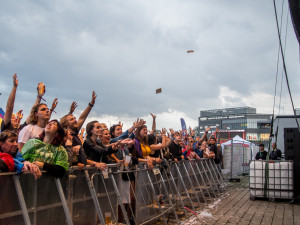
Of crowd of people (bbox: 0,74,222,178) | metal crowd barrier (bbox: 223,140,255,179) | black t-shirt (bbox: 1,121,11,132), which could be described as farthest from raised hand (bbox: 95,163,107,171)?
metal crowd barrier (bbox: 223,140,255,179)

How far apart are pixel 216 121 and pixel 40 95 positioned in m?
144

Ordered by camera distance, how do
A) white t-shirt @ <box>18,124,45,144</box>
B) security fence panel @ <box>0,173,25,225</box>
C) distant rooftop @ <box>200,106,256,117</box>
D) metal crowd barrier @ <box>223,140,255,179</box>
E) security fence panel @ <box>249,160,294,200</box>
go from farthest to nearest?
distant rooftop @ <box>200,106,256,117</box>
metal crowd barrier @ <box>223,140,255,179</box>
security fence panel @ <box>249,160,294,200</box>
white t-shirt @ <box>18,124,45,144</box>
security fence panel @ <box>0,173,25,225</box>

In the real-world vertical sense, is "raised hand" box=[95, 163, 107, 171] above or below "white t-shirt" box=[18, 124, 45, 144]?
below

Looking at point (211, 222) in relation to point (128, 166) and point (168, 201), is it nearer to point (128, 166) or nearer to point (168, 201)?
point (168, 201)

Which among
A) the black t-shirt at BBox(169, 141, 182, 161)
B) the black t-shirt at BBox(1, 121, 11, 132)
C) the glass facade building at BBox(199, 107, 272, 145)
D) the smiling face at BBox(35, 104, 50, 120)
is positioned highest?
the glass facade building at BBox(199, 107, 272, 145)

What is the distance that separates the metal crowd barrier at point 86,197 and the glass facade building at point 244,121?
113 meters

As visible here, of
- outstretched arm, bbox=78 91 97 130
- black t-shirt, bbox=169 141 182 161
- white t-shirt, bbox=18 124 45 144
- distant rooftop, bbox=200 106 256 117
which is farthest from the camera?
distant rooftop, bbox=200 106 256 117

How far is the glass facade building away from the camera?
122 m

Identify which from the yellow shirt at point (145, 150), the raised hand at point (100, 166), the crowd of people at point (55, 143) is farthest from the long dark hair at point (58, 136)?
the yellow shirt at point (145, 150)

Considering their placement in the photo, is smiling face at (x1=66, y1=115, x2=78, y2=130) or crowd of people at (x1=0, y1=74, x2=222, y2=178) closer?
crowd of people at (x1=0, y1=74, x2=222, y2=178)

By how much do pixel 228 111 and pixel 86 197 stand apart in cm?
14926

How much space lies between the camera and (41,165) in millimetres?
3719

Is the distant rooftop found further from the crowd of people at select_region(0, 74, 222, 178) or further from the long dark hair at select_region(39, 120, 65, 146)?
the long dark hair at select_region(39, 120, 65, 146)

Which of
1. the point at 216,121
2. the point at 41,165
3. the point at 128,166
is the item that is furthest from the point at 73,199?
the point at 216,121
